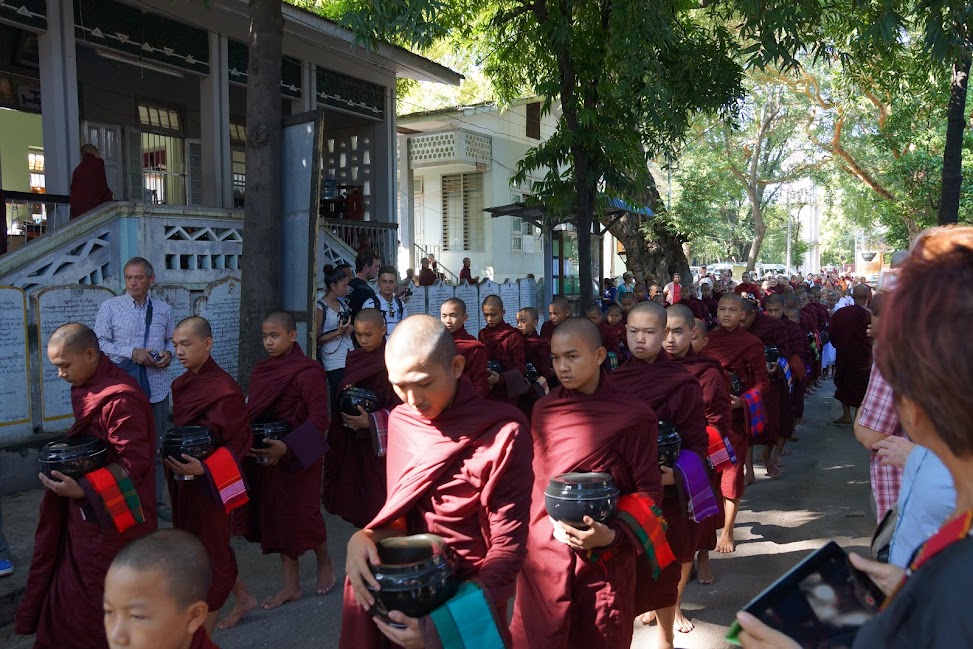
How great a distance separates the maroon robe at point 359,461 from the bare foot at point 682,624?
1962mm

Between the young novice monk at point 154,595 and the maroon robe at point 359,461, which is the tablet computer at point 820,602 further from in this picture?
the maroon robe at point 359,461

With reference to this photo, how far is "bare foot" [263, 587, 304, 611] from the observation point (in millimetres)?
4902

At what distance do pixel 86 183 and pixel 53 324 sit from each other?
2405 millimetres

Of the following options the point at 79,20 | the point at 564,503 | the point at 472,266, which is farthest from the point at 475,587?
the point at 472,266

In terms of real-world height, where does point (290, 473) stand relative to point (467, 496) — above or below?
below

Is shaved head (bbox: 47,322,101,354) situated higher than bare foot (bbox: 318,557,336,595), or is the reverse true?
shaved head (bbox: 47,322,101,354)

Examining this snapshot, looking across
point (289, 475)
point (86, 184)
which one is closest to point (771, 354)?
point (289, 475)

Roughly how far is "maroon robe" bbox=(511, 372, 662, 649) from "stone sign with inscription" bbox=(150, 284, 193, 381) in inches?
235

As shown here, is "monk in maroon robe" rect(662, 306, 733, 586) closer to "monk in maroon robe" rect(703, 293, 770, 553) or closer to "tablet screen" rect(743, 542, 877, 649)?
"monk in maroon robe" rect(703, 293, 770, 553)

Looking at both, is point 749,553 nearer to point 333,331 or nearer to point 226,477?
point 226,477

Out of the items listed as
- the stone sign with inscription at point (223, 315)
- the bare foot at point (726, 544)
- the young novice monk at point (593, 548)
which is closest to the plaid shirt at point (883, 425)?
the young novice monk at point (593, 548)

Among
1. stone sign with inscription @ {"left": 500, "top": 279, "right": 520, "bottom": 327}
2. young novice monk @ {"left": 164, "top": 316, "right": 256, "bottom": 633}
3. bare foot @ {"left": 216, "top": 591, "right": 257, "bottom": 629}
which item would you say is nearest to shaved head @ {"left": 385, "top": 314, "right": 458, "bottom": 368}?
young novice monk @ {"left": 164, "top": 316, "right": 256, "bottom": 633}

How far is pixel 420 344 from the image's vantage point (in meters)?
2.65

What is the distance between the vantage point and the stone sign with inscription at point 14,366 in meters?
6.86
